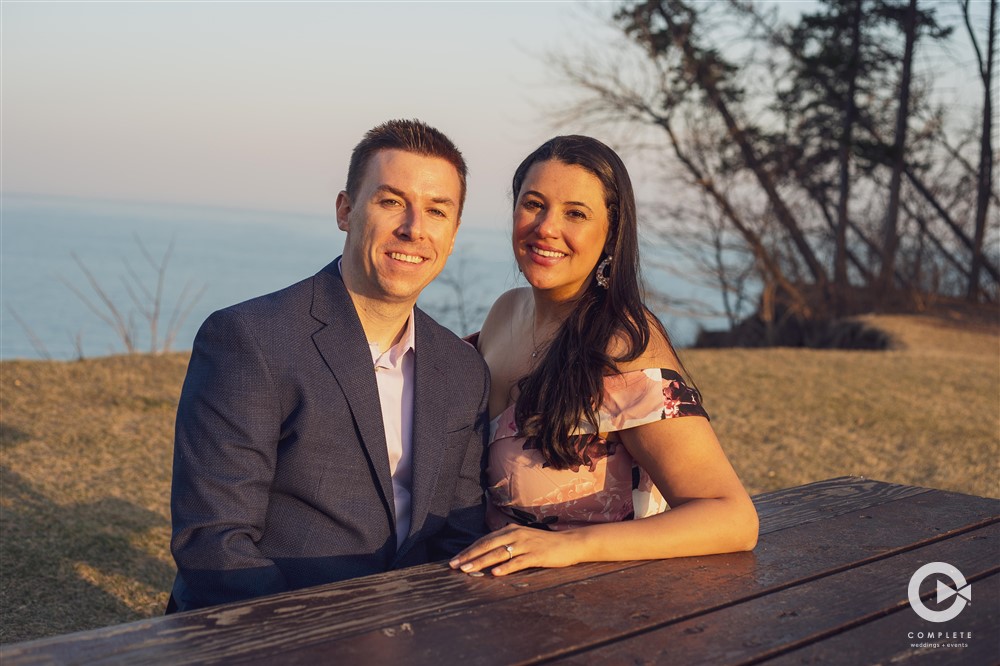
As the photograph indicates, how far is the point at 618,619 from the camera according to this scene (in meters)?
1.85

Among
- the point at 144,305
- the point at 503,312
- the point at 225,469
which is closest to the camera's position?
the point at 225,469

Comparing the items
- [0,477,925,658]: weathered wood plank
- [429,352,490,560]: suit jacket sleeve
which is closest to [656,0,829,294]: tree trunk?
[429,352,490,560]: suit jacket sleeve

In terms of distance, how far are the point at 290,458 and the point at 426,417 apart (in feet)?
1.24

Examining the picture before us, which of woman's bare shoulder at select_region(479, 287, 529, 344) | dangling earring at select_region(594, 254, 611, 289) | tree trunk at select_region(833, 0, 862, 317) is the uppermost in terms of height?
tree trunk at select_region(833, 0, 862, 317)

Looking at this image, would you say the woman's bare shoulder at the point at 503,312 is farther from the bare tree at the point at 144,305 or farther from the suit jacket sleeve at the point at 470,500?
the bare tree at the point at 144,305

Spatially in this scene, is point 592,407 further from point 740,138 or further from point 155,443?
point 740,138

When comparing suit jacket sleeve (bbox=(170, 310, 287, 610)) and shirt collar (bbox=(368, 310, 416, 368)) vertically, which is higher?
shirt collar (bbox=(368, 310, 416, 368))

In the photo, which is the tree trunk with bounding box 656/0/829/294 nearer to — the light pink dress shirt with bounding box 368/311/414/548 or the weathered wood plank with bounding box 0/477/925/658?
the light pink dress shirt with bounding box 368/311/414/548

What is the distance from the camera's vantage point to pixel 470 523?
2711 millimetres

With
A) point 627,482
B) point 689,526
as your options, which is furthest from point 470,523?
point 689,526

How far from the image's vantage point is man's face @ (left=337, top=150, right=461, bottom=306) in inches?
102

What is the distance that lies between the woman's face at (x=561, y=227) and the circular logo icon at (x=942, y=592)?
3.92 ft

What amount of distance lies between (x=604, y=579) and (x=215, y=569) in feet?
2.76

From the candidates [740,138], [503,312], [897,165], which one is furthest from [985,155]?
[503,312]
